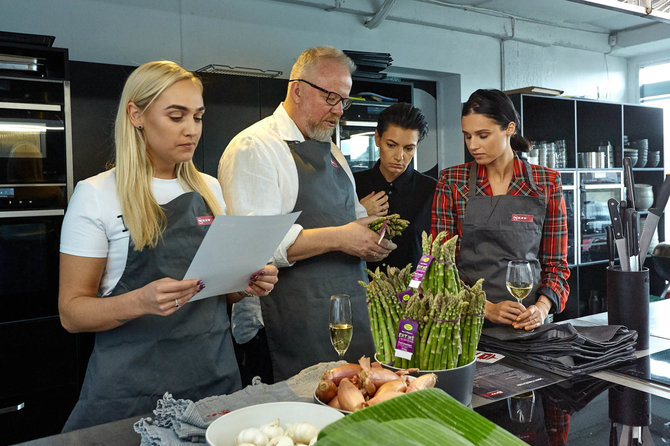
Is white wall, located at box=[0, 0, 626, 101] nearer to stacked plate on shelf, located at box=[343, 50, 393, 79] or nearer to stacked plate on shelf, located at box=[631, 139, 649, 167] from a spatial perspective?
stacked plate on shelf, located at box=[343, 50, 393, 79]

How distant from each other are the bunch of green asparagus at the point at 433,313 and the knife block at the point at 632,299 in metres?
0.64

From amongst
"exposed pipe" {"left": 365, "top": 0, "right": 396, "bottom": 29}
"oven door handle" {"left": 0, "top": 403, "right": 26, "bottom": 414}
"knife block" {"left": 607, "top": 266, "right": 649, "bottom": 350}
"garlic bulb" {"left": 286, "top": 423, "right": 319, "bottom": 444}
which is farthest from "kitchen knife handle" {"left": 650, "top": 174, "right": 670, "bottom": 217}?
"exposed pipe" {"left": 365, "top": 0, "right": 396, "bottom": 29}

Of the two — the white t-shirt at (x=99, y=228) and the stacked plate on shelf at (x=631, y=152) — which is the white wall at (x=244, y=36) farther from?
the white t-shirt at (x=99, y=228)

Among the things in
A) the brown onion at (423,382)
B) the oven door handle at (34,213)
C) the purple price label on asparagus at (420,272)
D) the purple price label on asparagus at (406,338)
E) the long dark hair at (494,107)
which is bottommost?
the brown onion at (423,382)

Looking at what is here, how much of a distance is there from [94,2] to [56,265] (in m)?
1.82

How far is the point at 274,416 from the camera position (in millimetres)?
990

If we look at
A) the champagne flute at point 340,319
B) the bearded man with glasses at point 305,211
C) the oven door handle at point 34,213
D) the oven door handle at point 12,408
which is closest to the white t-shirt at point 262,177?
the bearded man with glasses at point 305,211

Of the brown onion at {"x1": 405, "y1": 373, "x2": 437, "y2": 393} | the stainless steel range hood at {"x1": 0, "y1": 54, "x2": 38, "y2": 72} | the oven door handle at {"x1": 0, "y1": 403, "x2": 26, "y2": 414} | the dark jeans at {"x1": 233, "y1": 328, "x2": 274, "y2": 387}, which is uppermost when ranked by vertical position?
the stainless steel range hood at {"x1": 0, "y1": 54, "x2": 38, "y2": 72}

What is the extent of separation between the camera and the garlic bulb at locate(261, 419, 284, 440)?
0.90 metres

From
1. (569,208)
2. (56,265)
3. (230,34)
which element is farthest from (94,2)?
(569,208)

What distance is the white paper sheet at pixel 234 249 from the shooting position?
130 centimetres

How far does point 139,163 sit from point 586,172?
519cm

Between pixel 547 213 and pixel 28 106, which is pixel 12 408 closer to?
pixel 28 106

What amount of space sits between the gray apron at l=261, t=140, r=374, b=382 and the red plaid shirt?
49 centimetres
